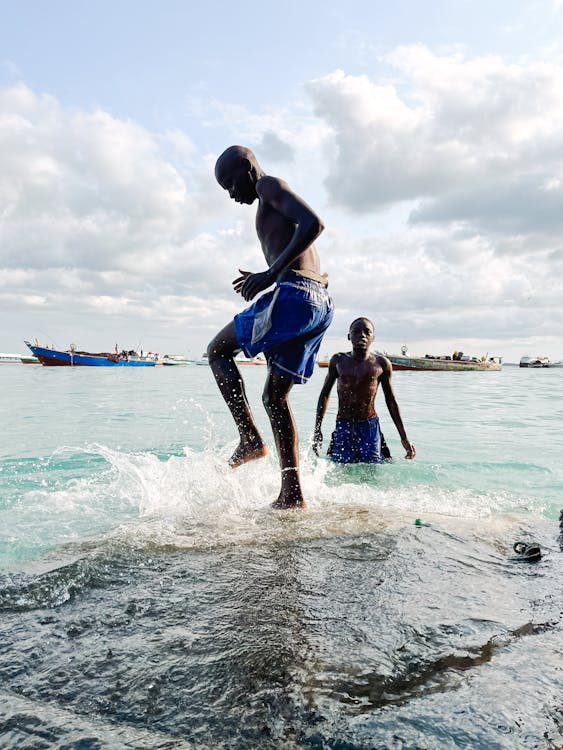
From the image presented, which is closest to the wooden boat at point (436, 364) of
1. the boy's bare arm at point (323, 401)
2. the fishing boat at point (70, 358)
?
the fishing boat at point (70, 358)

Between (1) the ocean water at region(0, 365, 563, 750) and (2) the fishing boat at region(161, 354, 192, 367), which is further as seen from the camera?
(2) the fishing boat at region(161, 354, 192, 367)

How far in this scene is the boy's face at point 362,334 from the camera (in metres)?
6.68

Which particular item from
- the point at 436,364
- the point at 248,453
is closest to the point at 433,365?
the point at 436,364

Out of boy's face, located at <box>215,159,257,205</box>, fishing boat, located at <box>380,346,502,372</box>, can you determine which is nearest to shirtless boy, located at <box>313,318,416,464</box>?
boy's face, located at <box>215,159,257,205</box>

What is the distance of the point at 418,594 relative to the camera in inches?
79.9

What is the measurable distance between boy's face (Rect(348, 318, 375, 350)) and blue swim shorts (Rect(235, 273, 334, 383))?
3.02 m

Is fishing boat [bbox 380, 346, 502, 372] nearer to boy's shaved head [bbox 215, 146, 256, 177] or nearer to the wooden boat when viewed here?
the wooden boat

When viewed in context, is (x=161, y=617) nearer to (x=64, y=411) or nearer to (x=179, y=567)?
(x=179, y=567)

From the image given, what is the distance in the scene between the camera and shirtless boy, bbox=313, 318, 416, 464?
6664 millimetres

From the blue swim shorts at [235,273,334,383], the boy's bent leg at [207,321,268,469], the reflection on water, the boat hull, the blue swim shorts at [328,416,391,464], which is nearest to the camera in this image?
the reflection on water

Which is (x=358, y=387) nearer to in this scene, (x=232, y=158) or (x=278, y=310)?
(x=278, y=310)

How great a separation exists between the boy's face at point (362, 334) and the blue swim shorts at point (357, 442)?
97cm

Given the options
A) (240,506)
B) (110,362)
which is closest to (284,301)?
(240,506)

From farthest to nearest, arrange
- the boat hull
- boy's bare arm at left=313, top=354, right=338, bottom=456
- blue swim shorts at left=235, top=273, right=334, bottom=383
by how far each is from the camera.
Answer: the boat hull → boy's bare arm at left=313, top=354, right=338, bottom=456 → blue swim shorts at left=235, top=273, right=334, bottom=383
